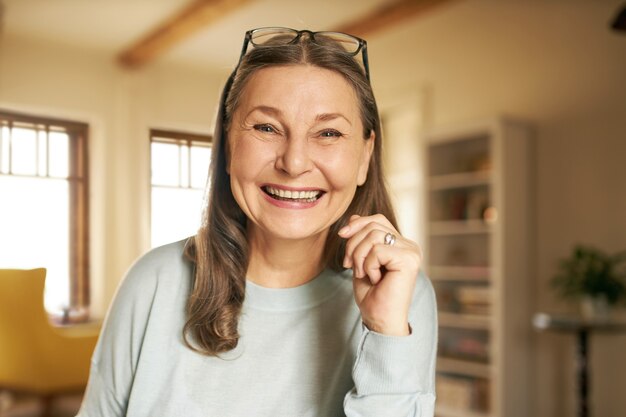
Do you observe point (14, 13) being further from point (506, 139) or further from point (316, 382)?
point (506, 139)

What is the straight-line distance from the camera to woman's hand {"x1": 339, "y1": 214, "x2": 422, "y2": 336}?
0.82 meters

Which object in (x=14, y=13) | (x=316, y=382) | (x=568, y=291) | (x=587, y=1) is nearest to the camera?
(x=14, y=13)

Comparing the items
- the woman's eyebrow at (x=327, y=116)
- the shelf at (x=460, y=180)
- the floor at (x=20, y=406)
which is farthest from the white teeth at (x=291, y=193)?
the shelf at (x=460, y=180)

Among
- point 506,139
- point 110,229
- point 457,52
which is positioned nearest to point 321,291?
point 110,229

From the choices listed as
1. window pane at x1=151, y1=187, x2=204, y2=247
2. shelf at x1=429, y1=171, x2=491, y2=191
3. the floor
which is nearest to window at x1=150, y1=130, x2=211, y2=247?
window pane at x1=151, y1=187, x2=204, y2=247

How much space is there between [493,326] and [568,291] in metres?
0.53

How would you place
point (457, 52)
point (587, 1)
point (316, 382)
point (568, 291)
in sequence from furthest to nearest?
point (457, 52), point (587, 1), point (568, 291), point (316, 382)

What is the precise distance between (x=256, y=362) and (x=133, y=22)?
46cm

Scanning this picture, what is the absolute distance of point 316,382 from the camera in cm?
90

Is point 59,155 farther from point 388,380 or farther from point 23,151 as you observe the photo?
point 388,380

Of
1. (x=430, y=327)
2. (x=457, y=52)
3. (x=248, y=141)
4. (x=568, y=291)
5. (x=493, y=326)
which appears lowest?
(x=493, y=326)

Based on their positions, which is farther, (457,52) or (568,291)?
(457,52)

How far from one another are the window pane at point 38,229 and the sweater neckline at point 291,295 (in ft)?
1.06

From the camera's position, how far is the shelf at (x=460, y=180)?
12.5ft
